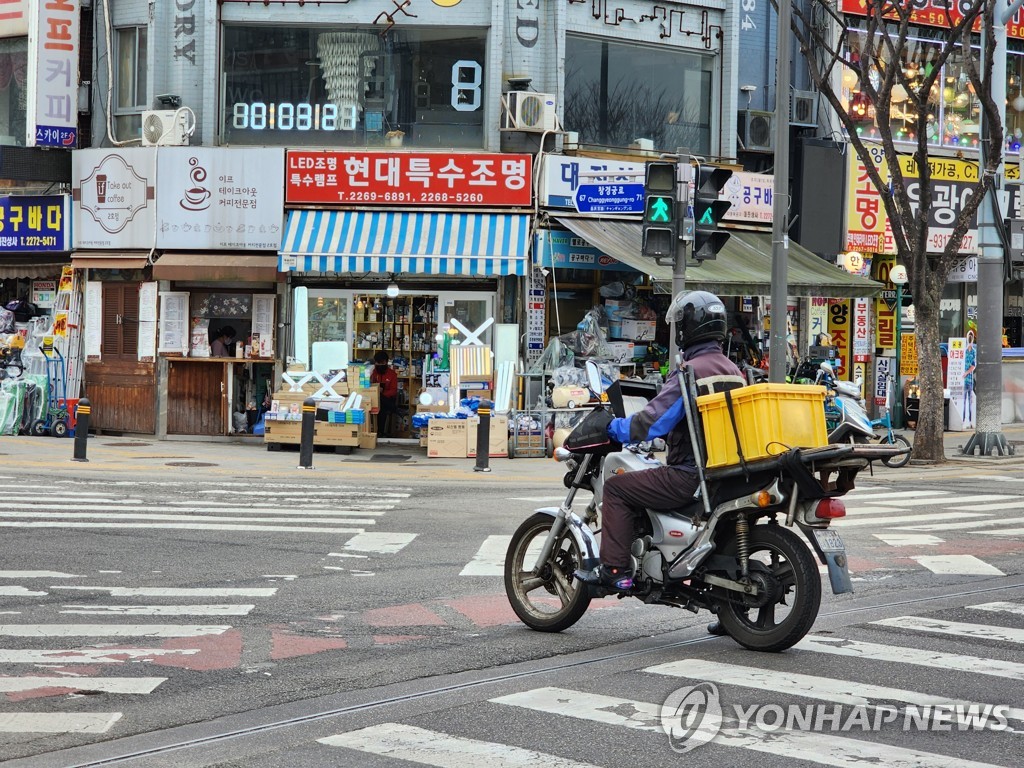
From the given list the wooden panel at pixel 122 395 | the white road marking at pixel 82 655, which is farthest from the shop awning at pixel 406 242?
the white road marking at pixel 82 655

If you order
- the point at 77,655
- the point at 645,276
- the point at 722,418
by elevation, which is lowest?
the point at 77,655

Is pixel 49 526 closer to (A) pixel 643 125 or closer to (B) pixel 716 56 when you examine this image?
(A) pixel 643 125

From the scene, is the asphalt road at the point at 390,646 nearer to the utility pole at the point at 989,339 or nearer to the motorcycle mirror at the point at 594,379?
the motorcycle mirror at the point at 594,379

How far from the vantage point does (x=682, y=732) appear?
5781 mm

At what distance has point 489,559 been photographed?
11.0m

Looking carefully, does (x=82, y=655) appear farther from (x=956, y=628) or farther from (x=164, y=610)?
(x=956, y=628)

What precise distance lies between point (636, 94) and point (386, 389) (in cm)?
704

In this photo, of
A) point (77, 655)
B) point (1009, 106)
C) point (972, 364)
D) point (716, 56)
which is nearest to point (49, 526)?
point (77, 655)

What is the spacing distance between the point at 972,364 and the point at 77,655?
23839mm

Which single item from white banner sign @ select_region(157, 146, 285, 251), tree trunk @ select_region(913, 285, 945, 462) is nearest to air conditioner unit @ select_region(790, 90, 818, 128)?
tree trunk @ select_region(913, 285, 945, 462)

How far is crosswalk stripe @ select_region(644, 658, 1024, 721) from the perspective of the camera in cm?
638

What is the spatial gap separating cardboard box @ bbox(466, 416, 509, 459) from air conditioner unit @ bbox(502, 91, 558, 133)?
16.7 ft

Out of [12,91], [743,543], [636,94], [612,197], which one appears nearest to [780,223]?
[612,197]

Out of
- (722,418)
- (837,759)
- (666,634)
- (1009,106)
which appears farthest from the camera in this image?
(1009,106)
